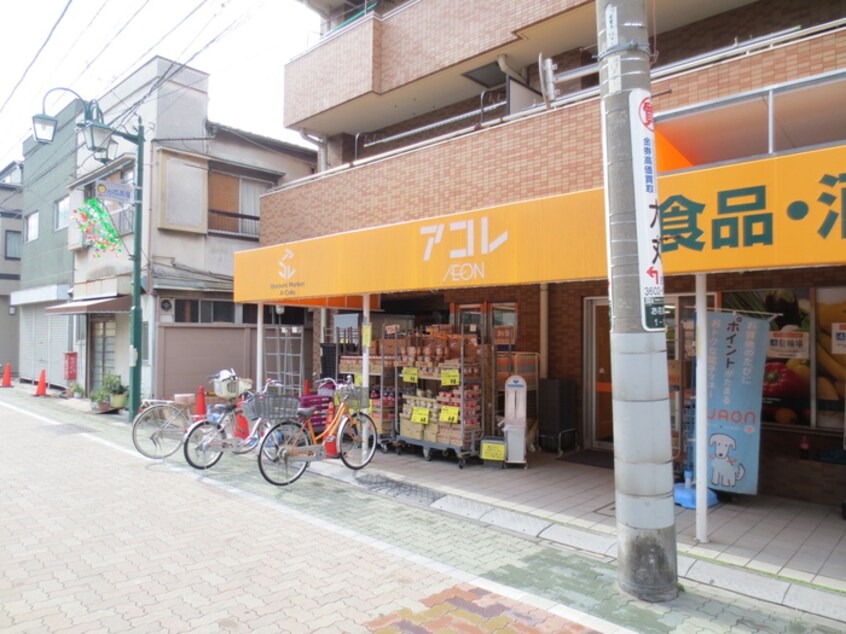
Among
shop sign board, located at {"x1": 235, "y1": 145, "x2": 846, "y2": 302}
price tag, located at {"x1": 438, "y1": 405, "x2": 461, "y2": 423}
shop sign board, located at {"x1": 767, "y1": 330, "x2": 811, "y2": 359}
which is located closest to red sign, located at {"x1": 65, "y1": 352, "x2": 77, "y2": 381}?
shop sign board, located at {"x1": 235, "y1": 145, "x2": 846, "y2": 302}

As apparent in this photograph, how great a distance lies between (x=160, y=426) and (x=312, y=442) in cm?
281

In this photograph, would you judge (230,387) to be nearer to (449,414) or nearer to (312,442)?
(312,442)

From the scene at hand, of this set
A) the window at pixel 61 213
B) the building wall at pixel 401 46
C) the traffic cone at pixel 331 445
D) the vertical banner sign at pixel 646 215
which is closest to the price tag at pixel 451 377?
the traffic cone at pixel 331 445

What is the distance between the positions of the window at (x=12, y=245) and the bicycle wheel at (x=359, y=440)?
25.0 metres

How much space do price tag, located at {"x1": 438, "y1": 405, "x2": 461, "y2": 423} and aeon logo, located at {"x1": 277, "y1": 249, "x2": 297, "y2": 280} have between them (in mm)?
3452

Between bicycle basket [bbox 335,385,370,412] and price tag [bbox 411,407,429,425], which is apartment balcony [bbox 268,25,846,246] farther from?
bicycle basket [bbox 335,385,370,412]

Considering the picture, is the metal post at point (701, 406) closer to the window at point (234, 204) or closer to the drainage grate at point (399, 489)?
the drainage grate at point (399, 489)

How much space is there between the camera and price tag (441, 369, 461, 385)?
28.8ft

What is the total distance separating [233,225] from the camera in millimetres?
16922

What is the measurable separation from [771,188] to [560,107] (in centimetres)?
444

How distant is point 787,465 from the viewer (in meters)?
7.14

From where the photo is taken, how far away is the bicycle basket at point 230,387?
32.3 ft

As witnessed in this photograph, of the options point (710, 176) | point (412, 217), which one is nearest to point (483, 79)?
point (412, 217)

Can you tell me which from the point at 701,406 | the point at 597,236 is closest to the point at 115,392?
the point at 597,236
